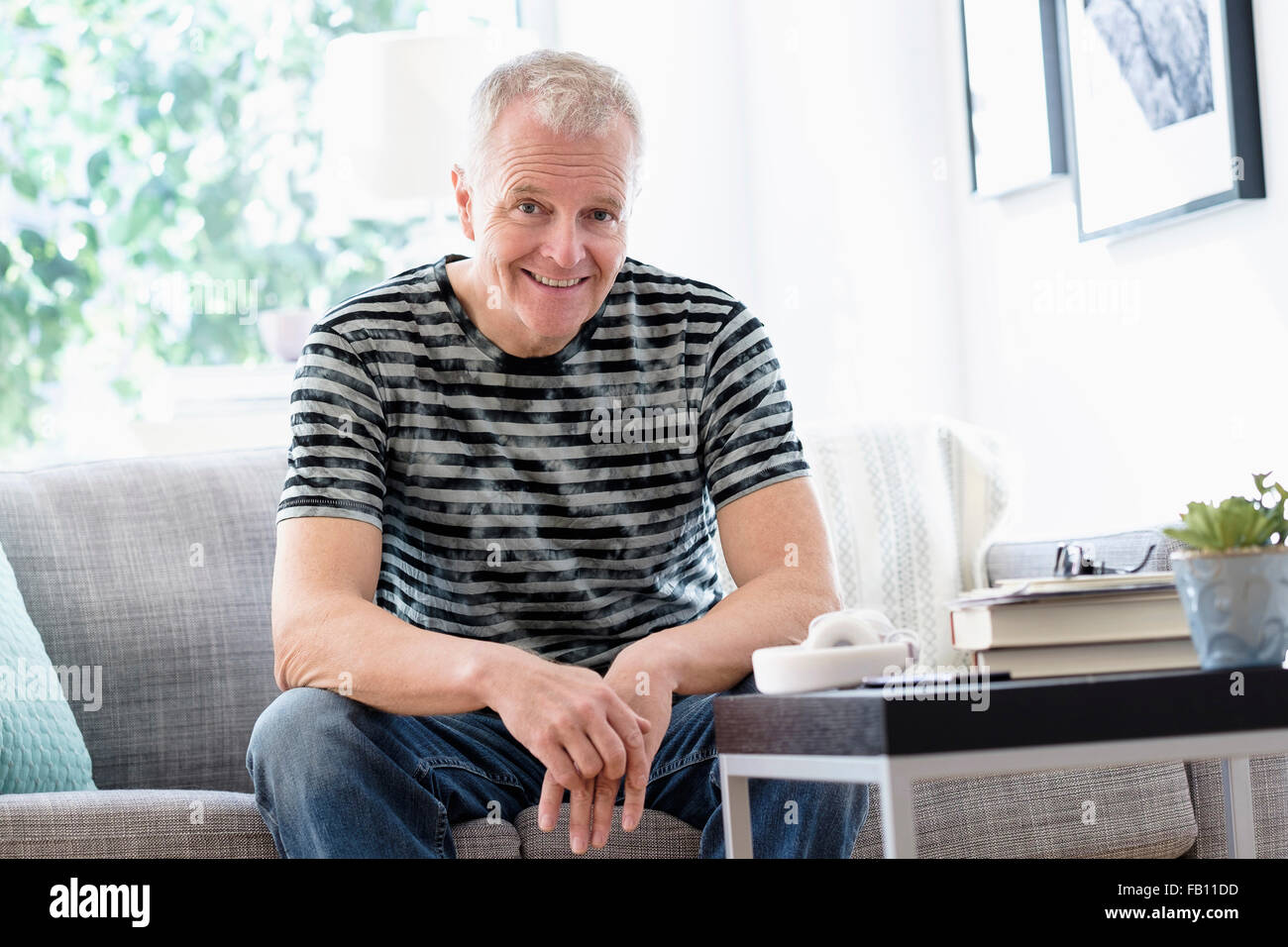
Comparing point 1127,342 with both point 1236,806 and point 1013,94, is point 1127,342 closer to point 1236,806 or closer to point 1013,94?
point 1013,94

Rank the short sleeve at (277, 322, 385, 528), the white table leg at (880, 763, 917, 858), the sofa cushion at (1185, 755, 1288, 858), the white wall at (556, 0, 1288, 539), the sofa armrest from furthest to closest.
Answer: the white wall at (556, 0, 1288, 539) < the sofa cushion at (1185, 755, 1288, 858) < the short sleeve at (277, 322, 385, 528) < the sofa armrest < the white table leg at (880, 763, 917, 858)

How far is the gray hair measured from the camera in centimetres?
150

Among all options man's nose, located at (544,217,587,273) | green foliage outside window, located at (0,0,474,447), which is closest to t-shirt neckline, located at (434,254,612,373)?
man's nose, located at (544,217,587,273)

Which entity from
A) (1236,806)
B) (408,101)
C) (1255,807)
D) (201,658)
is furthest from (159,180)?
(1236,806)

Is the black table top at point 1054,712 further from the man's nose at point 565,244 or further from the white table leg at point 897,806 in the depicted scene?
the man's nose at point 565,244

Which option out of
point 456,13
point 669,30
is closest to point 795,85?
point 669,30

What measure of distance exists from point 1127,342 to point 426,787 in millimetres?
1641

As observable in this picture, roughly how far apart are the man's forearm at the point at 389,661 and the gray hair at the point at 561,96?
511 mm

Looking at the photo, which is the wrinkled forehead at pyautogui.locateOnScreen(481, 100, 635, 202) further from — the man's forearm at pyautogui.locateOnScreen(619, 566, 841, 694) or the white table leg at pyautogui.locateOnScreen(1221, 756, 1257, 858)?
the white table leg at pyautogui.locateOnScreen(1221, 756, 1257, 858)

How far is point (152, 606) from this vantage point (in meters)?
1.77

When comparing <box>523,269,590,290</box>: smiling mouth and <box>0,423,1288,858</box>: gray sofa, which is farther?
<box>0,423,1288,858</box>: gray sofa

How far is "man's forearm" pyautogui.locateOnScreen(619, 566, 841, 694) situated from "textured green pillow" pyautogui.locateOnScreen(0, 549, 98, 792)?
0.60m

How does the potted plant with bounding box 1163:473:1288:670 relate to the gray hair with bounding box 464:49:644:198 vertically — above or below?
below
